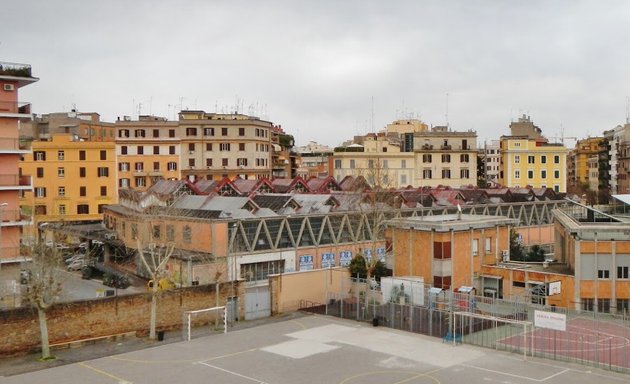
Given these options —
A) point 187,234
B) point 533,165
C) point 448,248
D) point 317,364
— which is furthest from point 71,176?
point 533,165


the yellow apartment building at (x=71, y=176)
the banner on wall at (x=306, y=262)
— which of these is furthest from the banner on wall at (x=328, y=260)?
the yellow apartment building at (x=71, y=176)

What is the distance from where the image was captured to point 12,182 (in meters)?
38.8

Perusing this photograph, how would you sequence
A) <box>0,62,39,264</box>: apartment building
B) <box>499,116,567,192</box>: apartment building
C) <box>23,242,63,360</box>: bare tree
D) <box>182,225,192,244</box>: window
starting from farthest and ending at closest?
<box>499,116,567,192</box>: apartment building < <box>182,225,192,244</box>: window < <box>0,62,39,264</box>: apartment building < <box>23,242,63,360</box>: bare tree

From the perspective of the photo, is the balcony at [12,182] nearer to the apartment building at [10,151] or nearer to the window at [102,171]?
the apartment building at [10,151]

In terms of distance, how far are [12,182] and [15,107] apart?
4.53 metres

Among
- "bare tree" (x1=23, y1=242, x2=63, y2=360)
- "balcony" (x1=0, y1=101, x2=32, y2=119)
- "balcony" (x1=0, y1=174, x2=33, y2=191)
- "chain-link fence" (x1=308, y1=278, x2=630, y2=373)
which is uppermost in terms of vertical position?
"balcony" (x1=0, y1=101, x2=32, y2=119)

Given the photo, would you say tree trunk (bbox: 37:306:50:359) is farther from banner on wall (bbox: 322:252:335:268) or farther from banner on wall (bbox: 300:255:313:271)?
banner on wall (bbox: 322:252:335:268)

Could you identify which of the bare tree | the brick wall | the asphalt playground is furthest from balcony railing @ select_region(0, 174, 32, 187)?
the asphalt playground

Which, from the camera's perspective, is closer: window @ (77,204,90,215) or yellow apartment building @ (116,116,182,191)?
window @ (77,204,90,215)

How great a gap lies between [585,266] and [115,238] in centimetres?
3794

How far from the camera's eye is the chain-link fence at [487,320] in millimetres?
29625

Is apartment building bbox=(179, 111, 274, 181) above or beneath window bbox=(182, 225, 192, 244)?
above

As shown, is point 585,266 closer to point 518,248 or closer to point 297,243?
point 518,248

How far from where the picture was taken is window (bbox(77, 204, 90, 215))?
74625mm
